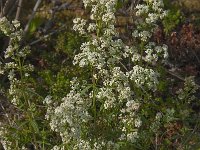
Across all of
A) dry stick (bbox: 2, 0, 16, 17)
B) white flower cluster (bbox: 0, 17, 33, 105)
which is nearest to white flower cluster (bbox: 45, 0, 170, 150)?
white flower cluster (bbox: 0, 17, 33, 105)

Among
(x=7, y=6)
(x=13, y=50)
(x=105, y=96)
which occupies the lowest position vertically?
(x=105, y=96)

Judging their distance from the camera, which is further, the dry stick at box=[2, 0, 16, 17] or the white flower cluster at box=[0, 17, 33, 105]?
the dry stick at box=[2, 0, 16, 17]

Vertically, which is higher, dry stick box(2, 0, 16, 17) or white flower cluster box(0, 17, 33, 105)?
dry stick box(2, 0, 16, 17)

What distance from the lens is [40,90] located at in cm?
618

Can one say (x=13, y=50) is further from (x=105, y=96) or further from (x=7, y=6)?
(x=7, y=6)

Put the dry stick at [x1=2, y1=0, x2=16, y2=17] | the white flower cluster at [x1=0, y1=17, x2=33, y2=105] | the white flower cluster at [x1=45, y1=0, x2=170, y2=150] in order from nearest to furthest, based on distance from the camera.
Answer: the white flower cluster at [x1=45, y1=0, x2=170, y2=150], the white flower cluster at [x1=0, y1=17, x2=33, y2=105], the dry stick at [x1=2, y1=0, x2=16, y2=17]

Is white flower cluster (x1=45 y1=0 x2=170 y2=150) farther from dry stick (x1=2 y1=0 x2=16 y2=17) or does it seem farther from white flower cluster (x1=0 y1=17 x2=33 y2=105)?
dry stick (x1=2 y1=0 x2=16 y2=17)

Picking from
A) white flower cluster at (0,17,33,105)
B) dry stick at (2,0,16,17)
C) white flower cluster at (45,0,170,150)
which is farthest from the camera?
dry stick at (2,0,16,17)

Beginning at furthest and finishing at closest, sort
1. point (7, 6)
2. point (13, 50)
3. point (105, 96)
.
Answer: point (7, 6), point (13, 50), point (105, 96)

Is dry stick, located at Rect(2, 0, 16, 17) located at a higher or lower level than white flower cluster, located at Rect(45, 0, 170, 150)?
higher

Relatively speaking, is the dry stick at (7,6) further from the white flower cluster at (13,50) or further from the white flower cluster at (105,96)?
the white flower cluster at (105,96)

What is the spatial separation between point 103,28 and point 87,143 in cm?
88

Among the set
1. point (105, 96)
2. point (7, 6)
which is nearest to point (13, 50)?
point (105, 96)

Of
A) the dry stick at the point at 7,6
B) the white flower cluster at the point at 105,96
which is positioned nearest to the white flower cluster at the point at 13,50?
the white flower cluster at the point at 105,96
